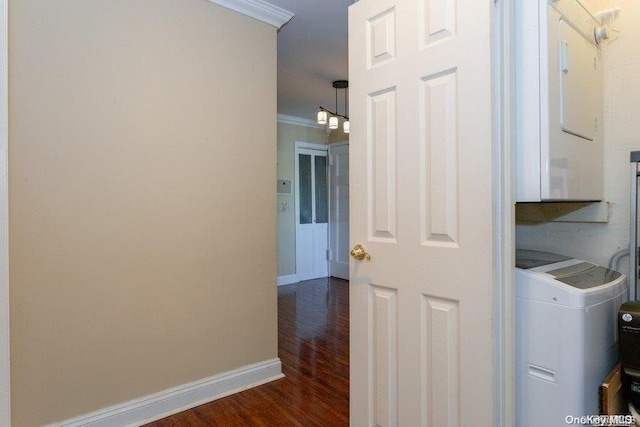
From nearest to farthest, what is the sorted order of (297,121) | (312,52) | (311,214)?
(312,52) < (297,121) < (311,214)

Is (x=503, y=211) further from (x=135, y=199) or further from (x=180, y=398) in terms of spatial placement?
(x=180, y=398)

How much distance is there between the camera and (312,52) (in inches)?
122

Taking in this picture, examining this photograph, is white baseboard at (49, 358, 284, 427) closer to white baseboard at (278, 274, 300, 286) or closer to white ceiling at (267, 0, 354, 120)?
white ceiling at (267, 0, 354, 120)

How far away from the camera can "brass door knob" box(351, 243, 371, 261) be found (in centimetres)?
158

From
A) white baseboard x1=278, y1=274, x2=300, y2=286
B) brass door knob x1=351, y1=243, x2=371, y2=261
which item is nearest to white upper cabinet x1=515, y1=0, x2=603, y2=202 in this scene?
brass door knob x1=351, y1=243, x2=371, y2=261

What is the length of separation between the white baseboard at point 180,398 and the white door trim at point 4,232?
29 centimetres

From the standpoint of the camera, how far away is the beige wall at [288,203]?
523 cm

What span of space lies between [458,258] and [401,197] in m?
0.33

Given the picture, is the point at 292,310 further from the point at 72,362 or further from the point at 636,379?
the point at 636,379

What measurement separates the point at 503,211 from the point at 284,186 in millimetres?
4246

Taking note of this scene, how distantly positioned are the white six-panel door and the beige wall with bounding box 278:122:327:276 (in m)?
3.65

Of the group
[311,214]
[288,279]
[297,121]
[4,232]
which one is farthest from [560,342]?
[297,121]

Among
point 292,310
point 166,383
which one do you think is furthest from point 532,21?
point 292,310

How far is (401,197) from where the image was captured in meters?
1.44
